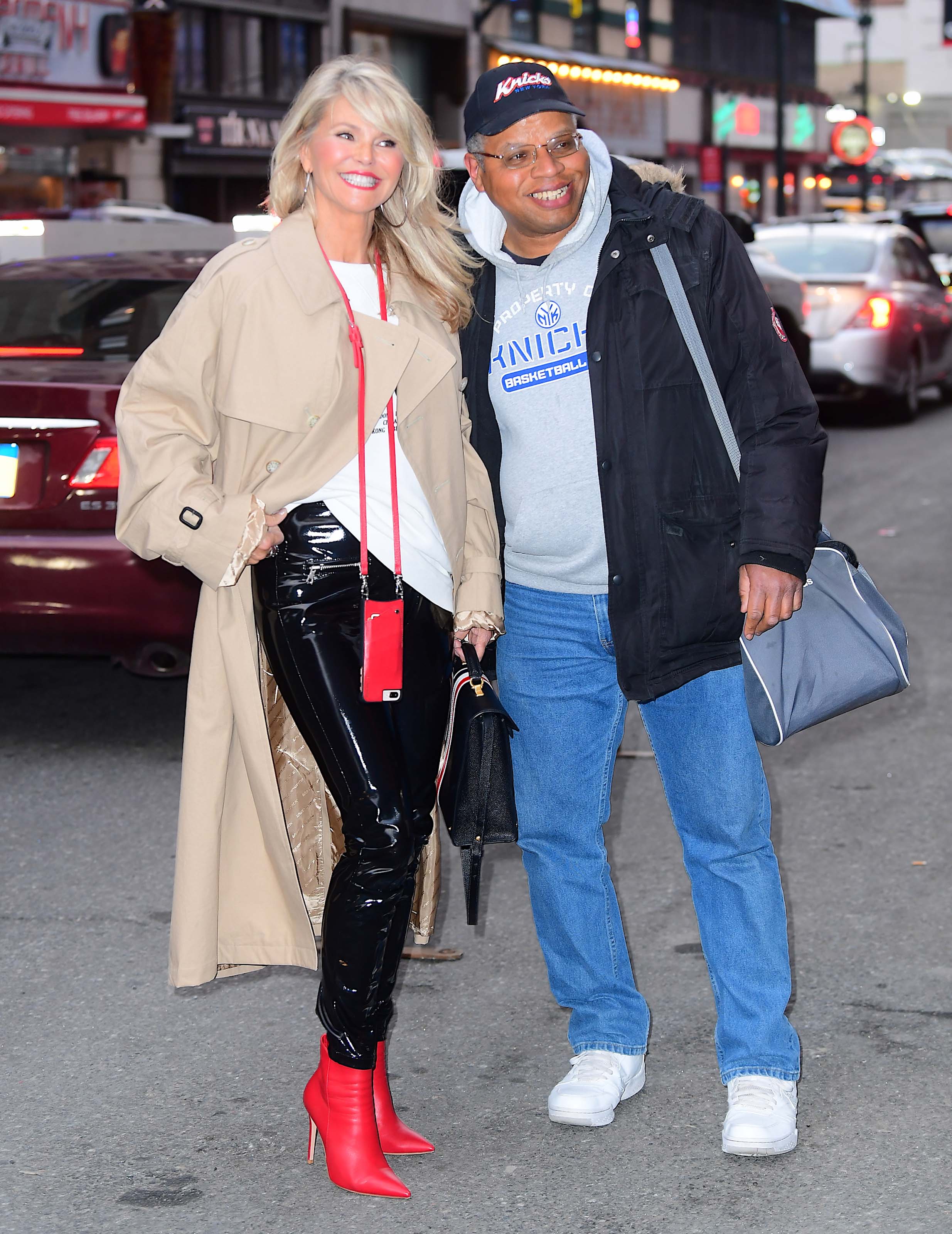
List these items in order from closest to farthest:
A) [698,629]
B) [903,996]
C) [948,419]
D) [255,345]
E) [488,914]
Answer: [255,345]
[698,629]
[903,996]
[488,914]
[948,419]

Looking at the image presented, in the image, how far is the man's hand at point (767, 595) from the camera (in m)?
3.26

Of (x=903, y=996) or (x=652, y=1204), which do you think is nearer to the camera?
(x=652, y=1204)

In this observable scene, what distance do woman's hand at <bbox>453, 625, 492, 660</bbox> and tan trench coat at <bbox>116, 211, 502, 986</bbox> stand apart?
0.05 meters

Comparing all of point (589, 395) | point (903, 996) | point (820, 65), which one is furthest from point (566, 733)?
point (820, 65)

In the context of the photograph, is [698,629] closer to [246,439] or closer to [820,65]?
[246,439]

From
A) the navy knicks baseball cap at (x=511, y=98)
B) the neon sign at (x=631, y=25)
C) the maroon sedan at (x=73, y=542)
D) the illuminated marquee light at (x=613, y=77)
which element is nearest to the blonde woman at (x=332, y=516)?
the navy knicks baseball cap at (x=511, y=98)

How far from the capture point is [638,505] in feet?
10.6

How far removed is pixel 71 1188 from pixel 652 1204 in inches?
→ 41.6

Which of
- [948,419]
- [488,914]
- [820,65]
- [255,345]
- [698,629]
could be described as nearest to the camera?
[255,345]

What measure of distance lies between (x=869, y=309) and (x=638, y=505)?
12.1m

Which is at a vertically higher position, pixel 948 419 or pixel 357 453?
pixel 357 453

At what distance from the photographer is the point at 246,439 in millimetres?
3121

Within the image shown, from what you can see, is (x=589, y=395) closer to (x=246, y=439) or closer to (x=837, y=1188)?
(x=246, y=439)

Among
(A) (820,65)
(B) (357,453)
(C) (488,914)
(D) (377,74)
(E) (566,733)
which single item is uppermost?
(A) (820,65)
